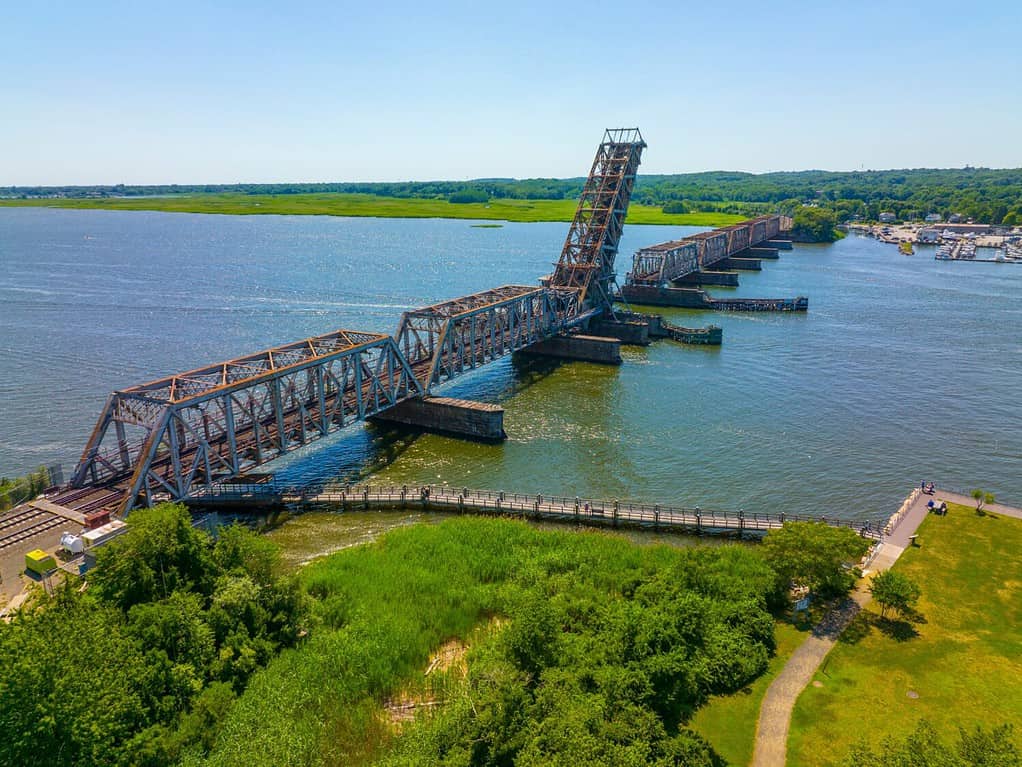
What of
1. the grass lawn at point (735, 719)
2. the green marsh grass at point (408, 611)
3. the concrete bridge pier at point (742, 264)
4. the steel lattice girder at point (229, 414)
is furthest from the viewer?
the concrete bridge pier at point (742, 264)

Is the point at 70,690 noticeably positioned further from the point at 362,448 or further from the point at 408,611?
the point at 362,448

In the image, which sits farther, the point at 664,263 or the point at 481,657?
the point at 664,263

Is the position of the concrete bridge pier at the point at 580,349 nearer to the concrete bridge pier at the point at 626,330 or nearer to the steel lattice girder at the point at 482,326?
the steel lattice girder at the point at 482,326

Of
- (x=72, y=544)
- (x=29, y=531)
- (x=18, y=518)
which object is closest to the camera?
(x=72, y=544)

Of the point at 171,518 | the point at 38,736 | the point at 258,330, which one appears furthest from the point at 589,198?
the point at 38,736

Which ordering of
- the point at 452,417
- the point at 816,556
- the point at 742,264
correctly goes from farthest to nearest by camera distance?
the point at 742,264
the point at 452,417
the point at 816,556

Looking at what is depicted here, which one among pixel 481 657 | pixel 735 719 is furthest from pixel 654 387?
pixel 481 657

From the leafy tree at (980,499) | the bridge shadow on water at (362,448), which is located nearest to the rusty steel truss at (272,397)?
the bridge shadow on water at (362,448)
